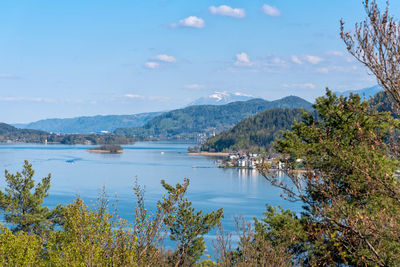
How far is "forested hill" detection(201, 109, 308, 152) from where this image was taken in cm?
9006

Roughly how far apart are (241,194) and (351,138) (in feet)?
90.4

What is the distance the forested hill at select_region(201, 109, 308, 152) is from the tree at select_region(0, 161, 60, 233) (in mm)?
73650

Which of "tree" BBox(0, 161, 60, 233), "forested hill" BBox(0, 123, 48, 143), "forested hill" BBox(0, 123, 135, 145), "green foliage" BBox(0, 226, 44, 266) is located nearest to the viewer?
"green foliage" BBox(0, 226, 44, 266)

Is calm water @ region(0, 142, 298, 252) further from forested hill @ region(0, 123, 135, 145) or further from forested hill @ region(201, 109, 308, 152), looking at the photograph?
forested hill @ region(0, 123, 135, 145)

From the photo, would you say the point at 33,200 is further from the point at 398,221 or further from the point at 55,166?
the point at 55,166

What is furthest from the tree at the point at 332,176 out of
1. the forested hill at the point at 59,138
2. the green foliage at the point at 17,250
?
the forested hill at the point at 59,138

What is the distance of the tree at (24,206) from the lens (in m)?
10.9

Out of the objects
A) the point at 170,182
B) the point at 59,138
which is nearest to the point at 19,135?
the point at 59,138

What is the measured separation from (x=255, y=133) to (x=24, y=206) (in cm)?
8802

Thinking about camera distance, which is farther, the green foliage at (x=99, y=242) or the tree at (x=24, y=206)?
the tree at (x=24, y=206)

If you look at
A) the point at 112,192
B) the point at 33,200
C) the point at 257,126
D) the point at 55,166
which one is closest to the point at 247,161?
the point at 55,166

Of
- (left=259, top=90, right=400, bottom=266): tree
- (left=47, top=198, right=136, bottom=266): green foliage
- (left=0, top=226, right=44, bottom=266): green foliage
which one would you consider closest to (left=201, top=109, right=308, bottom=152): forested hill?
(left=259, top=90, right=400, bottom=266): tree

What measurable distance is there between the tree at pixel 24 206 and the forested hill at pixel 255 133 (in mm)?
73650

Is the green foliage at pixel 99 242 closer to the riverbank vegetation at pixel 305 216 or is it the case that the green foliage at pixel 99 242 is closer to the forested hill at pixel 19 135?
the riverbank vegetation at pixel 305 216
